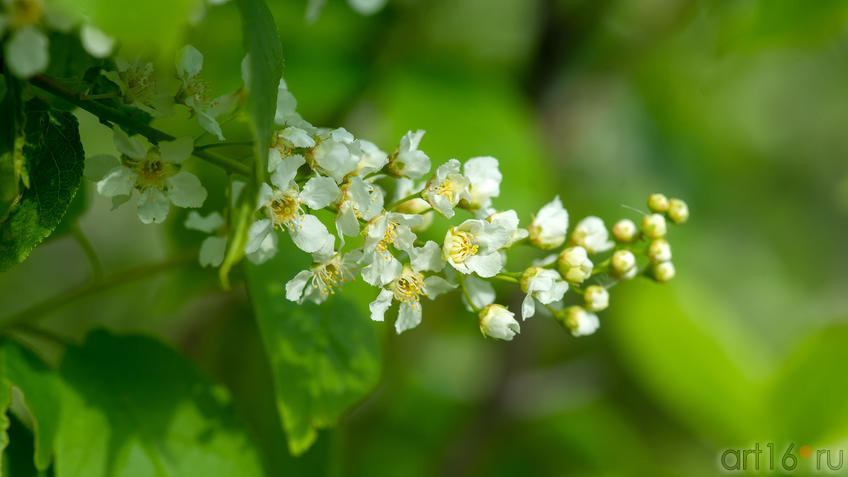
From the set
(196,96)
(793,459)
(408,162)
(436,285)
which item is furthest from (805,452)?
(196,96)

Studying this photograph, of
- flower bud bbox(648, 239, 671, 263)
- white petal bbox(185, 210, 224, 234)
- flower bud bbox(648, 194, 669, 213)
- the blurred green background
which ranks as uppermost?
flower bud bbox(648, 194, 669, 213)

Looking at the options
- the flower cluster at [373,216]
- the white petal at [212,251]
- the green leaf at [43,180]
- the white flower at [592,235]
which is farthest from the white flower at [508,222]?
the green leaf at [43,180]

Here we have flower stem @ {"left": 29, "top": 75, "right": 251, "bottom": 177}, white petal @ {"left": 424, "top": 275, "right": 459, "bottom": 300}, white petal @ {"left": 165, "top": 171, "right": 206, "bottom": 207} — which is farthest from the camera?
white petal @ {"left": 424, "top": 275, "right": 459, "bottom": 300}

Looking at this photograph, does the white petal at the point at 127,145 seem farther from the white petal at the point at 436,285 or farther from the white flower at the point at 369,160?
the white petal at the point at 436,285

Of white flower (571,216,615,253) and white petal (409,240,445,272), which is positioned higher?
white flower (571,216,615,253)

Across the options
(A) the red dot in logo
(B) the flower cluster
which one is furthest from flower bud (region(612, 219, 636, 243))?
(A) the red dot in logo

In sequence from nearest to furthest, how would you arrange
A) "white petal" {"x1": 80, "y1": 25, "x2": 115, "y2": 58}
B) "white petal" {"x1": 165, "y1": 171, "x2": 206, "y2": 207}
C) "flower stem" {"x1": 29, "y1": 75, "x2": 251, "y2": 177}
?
"white petal" {"x1": 80, "y1": 25, "x2": 115, "y2": 58}, "flower stem" {"x1": 29, "y1": 75, "x2": 251, "y2": 177}, "white petal" {"x1": 165, "y1": 171, "x2": 206, "y2": 207}

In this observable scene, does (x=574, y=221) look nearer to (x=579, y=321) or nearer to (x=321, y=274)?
(x=579, y=321)

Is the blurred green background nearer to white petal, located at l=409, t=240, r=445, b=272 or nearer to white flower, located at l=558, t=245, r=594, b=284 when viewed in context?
white petal, located at l=409, t=240, r=445, b=272
